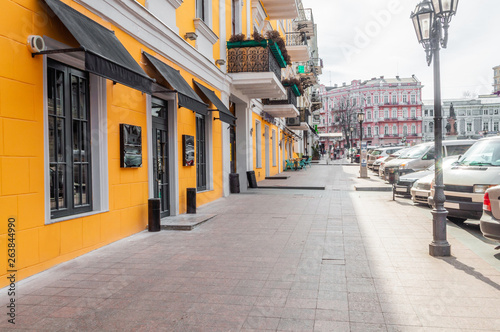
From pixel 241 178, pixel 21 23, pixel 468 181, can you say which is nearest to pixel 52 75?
pixel 21 23

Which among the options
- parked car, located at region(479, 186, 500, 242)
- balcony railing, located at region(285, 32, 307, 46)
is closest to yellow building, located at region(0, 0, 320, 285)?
parked car, located at region(479, 186, 500, 242)

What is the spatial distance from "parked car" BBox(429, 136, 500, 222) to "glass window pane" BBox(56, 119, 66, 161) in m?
6.11

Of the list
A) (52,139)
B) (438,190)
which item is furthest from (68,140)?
(438,190)

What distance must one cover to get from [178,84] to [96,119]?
260 centimetres

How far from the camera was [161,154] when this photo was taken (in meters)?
9.11

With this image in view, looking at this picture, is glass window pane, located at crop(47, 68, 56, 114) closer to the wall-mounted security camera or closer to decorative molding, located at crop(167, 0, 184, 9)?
the wall-mounted security camera

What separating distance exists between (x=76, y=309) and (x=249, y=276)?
6.40ft

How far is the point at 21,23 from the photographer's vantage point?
490 centimetres

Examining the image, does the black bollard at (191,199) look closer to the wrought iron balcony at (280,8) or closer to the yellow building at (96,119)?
the yellow building at (96,119)

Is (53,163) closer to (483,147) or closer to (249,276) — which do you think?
(249,276)

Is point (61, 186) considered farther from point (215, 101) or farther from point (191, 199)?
point (215, 101)

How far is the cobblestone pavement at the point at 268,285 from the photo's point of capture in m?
3.57

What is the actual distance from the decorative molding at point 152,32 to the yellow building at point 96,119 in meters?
0.02

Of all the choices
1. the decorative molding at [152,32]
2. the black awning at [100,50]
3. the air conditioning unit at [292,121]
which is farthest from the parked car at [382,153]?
the black awning at [100,50]
